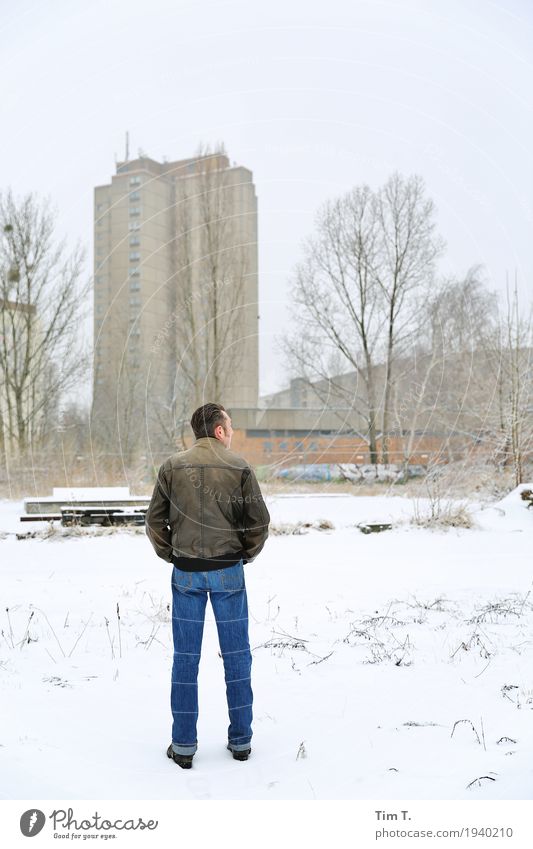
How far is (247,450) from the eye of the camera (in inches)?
543

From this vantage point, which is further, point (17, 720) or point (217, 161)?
point (217, 161)

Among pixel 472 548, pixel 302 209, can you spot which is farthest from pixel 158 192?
pixel 472 548

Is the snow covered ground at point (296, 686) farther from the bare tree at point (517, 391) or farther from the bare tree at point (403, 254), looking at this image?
the bare tree at point (517, 391)

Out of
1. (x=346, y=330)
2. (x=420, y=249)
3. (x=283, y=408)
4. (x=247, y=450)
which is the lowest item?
(x=247, y=450)

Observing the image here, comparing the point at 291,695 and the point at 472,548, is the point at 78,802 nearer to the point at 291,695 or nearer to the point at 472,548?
the point at 291,695

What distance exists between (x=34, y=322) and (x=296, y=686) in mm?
14476

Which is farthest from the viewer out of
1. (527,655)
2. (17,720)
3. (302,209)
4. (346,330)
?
(346,330)

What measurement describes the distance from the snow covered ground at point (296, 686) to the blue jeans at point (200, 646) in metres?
0.20

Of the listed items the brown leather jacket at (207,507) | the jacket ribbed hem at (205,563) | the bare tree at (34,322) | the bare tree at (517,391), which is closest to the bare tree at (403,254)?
the bare tree at (517,391)

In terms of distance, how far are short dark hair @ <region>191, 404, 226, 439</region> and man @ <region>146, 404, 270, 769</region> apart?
0.10 metres

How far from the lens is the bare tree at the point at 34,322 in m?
A: 15.1

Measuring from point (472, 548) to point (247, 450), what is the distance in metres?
5.23

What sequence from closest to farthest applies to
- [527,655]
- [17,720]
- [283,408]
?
[17,720]
[527,655]
[283,408]

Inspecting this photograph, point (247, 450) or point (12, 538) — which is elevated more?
point (247, 450)
